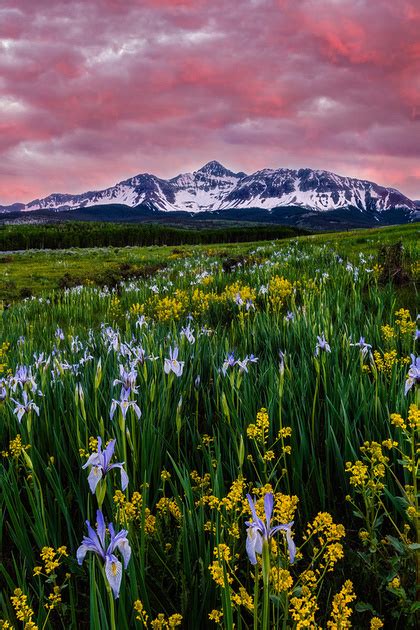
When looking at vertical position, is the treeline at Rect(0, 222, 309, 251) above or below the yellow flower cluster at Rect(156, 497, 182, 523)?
above

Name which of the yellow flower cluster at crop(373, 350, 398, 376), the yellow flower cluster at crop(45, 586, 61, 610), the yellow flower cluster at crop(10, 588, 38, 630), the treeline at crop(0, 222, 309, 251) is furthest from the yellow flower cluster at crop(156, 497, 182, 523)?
the treeline at crop(0, 222, 309, 251)

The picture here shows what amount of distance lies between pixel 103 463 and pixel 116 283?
1274cm

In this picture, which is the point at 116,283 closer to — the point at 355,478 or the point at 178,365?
the point at 178,365

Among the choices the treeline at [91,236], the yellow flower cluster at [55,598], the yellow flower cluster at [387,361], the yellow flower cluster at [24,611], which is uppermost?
the treeline at [91,236]

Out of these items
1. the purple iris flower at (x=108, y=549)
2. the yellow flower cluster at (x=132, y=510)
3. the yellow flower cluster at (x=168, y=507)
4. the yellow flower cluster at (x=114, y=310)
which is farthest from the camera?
the yellow flower cluster at (x=114, y=310)

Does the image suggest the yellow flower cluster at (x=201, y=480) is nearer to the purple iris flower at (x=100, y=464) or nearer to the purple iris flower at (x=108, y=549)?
the purple iris flower at (x=100, y=464)

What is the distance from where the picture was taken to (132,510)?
172cm

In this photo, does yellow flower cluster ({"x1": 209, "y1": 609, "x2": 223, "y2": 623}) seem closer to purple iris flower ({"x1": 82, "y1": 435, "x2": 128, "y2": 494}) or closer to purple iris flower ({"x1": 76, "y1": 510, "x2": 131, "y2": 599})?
purple iris flower ({"x1": 76, "y1": 510, "x2": 131, "y2": 599})

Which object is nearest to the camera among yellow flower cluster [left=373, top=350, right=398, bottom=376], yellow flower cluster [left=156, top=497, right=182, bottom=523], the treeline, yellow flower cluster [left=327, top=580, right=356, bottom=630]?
yellow flower cluster [left=327, top=580, right=356, bottom=630]

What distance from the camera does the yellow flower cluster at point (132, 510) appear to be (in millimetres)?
1562

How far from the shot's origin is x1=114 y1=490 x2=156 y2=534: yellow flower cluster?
5.13 feet

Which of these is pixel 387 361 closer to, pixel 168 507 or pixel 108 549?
pixel 168 507

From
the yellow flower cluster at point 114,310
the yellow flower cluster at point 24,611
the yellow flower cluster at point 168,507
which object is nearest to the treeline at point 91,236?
the yellow flower cluster at point 114,310

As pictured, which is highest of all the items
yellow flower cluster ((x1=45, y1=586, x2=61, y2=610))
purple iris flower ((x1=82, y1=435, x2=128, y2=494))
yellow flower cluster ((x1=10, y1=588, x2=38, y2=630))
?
purple iris flower ((x1=82, y1=435, x2=128, y2=494))
